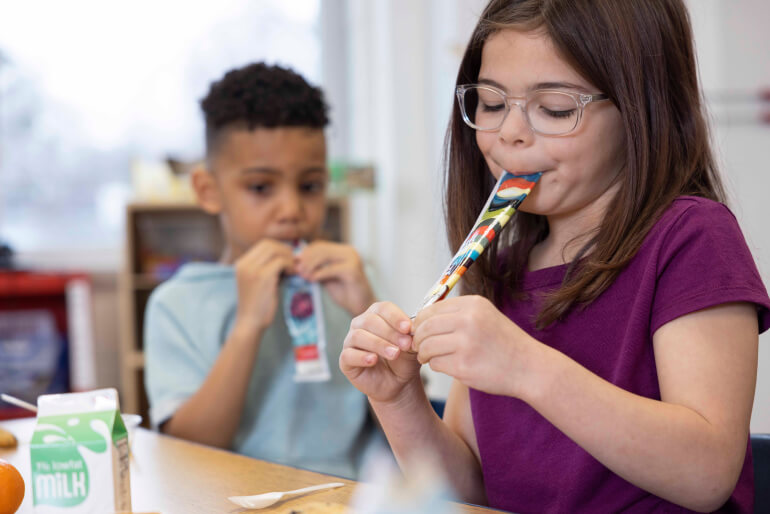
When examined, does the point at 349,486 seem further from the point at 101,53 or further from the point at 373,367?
the point at 101,53

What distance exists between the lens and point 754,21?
7.09 feet

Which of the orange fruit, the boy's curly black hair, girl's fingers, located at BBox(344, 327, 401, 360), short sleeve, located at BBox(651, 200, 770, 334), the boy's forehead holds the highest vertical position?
the boy's curly black hair

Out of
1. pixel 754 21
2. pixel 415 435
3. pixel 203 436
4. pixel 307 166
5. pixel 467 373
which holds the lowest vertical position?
pixel 203 436

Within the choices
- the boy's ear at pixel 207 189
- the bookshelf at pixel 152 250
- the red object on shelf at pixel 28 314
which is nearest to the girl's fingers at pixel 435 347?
the boy's ear at pixel 207 189

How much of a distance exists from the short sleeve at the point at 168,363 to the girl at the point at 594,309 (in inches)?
21.0

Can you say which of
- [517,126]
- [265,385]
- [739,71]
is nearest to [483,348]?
[517,126]

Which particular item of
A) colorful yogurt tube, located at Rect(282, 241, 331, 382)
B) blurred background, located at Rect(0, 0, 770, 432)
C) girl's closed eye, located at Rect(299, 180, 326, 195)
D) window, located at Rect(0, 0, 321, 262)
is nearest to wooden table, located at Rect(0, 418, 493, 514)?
colorful yogurt tube, located at Rect(282, 241, 331, 382)

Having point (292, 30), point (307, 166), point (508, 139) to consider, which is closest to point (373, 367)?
point (508, 139)

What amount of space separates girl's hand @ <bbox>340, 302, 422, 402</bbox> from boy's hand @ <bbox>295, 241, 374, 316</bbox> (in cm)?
51

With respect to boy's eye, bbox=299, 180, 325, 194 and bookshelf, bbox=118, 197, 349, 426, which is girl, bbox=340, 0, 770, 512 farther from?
bookshelf, bbox=118, 197, 349, 426

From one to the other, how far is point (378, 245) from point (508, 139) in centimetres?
217

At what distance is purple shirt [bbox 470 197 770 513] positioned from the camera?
31.4 inches

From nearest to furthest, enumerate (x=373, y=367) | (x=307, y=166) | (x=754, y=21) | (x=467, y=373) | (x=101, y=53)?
1. (x=467, y=373)
2. (x=373, y=367)
3. (x=307, y=166)
4. (x=754, y=21)
5. (x=101, y=53)

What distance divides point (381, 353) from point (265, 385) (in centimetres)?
70
